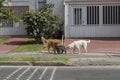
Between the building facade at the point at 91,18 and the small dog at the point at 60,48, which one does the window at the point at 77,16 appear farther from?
the small dog at the point at 60,48

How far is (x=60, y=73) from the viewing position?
681 inches

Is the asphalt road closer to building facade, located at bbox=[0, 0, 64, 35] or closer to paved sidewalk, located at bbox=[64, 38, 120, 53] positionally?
paved sidewalk, located at bbox=[64, 38, 120, 53]

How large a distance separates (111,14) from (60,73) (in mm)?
19992

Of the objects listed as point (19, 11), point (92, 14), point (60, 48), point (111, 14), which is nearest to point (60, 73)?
point (60, 48)

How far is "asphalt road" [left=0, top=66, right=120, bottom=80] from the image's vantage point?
52.1 ft

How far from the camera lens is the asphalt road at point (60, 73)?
1588 centimetres

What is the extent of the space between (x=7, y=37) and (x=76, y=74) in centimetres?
2268

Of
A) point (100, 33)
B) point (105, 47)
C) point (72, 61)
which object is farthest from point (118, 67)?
point (100, 33)

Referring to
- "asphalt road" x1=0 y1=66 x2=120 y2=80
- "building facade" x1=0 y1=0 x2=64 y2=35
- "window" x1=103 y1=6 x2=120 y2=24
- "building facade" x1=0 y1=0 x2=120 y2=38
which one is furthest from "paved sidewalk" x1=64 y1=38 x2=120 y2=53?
"asphalt road" x1=0 y1=66 x2=120 y2=80

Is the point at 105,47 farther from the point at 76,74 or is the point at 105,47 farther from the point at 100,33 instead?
the point at 76,74

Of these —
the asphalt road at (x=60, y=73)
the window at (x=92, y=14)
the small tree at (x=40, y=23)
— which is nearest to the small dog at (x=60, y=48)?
the asphalt road at (x=60, y=73)

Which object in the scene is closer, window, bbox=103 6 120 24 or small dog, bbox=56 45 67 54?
small dog, bbox=56 45 67 54

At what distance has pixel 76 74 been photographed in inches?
667

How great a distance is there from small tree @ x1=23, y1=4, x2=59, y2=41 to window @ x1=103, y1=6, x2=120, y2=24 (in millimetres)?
4780
